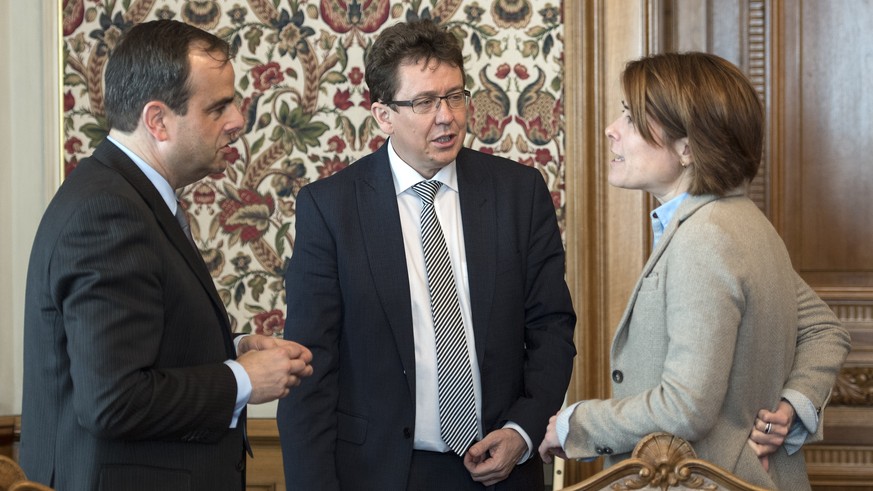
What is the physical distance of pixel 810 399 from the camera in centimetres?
188

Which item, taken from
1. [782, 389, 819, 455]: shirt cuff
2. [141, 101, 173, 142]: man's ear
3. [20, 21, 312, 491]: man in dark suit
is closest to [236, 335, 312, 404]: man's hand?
[20, 21, 312, 491]: man in dark suit

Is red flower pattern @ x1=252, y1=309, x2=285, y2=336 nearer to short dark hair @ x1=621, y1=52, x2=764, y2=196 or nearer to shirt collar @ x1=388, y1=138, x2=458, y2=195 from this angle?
shirt collar @ x1=388, y1=138, x2=458, y2=195

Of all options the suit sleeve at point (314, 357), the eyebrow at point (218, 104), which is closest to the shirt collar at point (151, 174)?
the eyebrow at point (218, 104)

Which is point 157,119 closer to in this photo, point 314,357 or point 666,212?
point 314,357

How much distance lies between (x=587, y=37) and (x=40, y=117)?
1.82 m

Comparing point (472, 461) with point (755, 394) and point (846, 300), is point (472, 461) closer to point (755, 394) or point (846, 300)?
point (755, 394)

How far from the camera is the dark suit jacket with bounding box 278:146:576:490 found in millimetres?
2264

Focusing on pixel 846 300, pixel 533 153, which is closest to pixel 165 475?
pixel 533 153

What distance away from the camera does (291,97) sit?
334 centimetres

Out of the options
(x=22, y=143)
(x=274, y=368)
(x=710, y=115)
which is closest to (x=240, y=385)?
(x=274, y=368)

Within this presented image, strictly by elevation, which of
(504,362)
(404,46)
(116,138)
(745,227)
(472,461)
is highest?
(404,46)

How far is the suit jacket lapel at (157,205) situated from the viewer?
1.84 m

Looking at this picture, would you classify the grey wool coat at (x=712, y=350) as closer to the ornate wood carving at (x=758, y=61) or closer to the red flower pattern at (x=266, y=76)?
the ornate wood carving at (x=758, y=61)

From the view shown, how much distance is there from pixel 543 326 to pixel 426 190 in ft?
1.39
